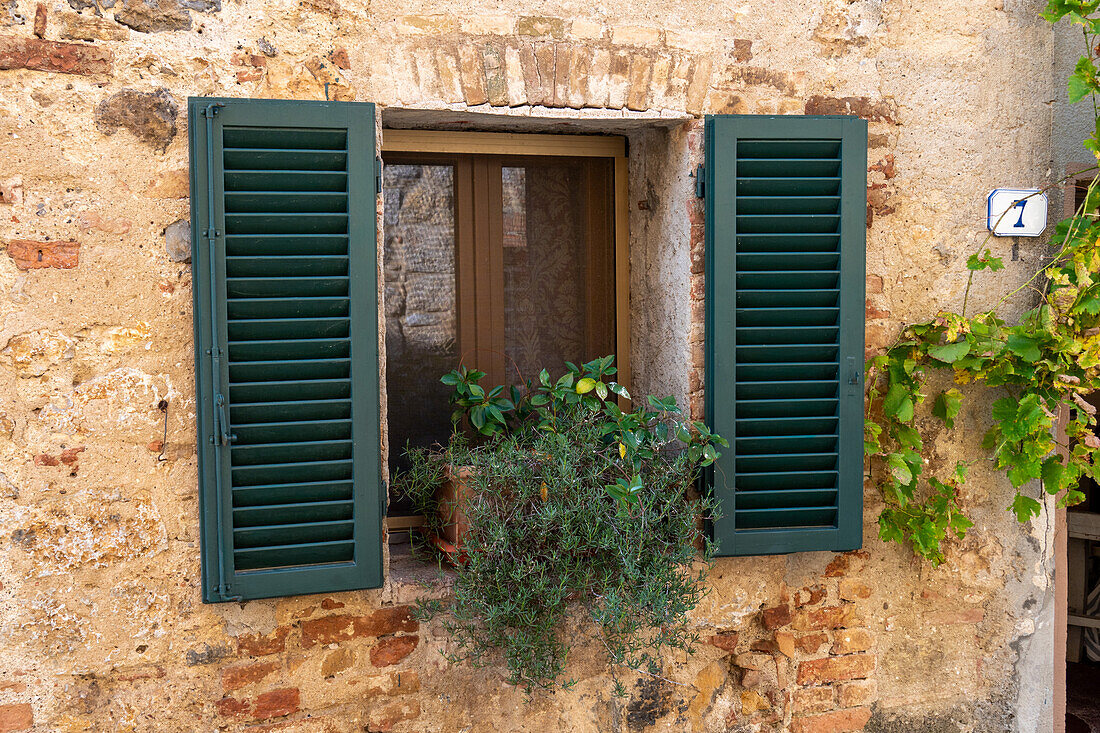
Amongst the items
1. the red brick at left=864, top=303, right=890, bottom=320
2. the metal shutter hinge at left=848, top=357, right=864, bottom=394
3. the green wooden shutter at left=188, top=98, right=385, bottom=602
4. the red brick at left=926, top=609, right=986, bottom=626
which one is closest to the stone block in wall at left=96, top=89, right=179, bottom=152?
the green wooden shutter at left=188, top=98, right=385, bottom=602

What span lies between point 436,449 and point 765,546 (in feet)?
3.78

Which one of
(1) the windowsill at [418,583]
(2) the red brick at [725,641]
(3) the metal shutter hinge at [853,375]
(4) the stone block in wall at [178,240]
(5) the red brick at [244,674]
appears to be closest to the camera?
(4) the stone block in wall at [178,240]

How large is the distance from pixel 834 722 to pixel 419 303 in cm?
208

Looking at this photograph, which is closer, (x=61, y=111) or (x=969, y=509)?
(x=61, y=111)

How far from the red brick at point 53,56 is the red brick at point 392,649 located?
6.03ft

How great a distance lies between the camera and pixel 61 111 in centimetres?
231

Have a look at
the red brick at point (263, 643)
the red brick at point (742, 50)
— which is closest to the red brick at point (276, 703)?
the red brick at point (263, 643)

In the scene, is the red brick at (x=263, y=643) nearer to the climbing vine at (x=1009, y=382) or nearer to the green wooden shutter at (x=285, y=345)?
the green wooden shutter at (x=285, y=345)

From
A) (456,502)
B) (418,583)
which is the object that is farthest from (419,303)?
(418,583)

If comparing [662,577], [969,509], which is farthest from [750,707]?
[969,509]

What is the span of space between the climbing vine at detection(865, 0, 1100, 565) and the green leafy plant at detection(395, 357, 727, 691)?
0.71 metres

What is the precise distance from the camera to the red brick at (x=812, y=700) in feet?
9.74

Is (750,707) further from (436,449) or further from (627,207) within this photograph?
(627,207)

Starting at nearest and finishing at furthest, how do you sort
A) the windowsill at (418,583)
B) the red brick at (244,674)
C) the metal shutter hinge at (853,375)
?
1. the red brick at (244,674)
2. the windowsill at (418,583)
3. the metal shutter hinge at (853,375)
